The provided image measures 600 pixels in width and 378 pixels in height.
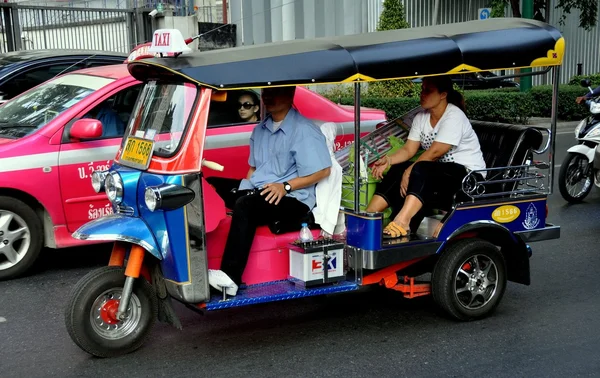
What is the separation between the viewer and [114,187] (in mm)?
4977

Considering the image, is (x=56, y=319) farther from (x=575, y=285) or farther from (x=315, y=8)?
(x=315, y=8)

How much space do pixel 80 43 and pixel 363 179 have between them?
43.8 ft

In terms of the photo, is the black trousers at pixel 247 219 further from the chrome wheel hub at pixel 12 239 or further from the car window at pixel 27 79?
the car window at pixel 27 79

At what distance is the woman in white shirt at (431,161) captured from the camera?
5.57 metres

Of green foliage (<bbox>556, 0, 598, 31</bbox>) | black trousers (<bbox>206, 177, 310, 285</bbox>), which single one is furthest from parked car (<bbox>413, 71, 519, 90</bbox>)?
green foliage (<bbox>556, 0, 598, 31</bbox>)

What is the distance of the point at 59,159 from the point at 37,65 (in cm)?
309

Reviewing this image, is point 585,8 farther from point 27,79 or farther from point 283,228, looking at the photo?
point 283,228

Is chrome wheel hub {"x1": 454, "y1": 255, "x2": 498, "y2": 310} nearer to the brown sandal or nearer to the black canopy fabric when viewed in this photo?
the brown sandal

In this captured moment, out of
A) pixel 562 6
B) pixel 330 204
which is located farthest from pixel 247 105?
pixel 562 6

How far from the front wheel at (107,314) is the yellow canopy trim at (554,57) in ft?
9.52

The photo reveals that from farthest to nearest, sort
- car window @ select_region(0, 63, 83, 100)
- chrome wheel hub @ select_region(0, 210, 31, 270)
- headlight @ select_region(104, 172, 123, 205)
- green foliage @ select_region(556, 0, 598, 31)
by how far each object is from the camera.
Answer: green foliage @ select_region(556, 0, 598, 31), car window @ select_region(0, 63, 83, 100), chrome wheel hub @ select_region(0, 210, 31, 270), headlight @ select_region(104, 172, 123, 205)

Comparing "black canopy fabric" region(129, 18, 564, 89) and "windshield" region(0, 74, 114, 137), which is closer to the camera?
"black canopy fabric" region(129, 18, 564, 89)

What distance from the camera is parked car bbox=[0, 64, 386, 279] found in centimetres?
679

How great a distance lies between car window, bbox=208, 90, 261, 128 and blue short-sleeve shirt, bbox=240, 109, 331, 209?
2035mm
